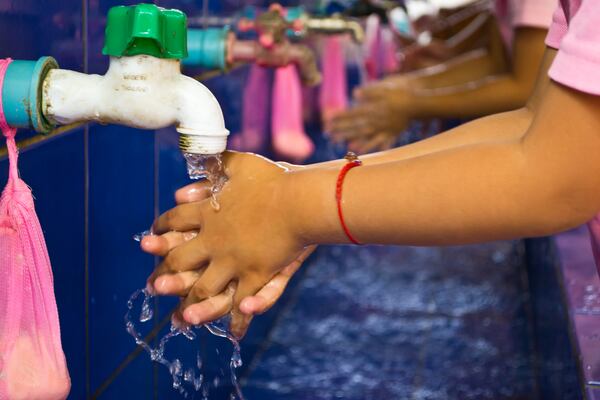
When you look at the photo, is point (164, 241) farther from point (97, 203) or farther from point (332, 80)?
point (332, 80)

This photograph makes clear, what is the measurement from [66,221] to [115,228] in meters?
0.17

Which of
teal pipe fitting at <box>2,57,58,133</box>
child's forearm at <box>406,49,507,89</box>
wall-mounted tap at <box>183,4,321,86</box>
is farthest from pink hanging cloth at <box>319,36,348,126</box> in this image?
teal pipe fitting at <box>2,57,58,133</box>

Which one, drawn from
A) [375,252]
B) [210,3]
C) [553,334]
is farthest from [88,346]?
[375,252]

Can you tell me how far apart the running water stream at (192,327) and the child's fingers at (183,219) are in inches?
0.9

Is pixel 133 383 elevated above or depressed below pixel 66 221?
below

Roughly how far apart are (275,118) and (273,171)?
85 centimetres

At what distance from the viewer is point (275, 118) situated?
170 centimetres

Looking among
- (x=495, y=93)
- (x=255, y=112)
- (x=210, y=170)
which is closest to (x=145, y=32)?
(x=210, y=170)

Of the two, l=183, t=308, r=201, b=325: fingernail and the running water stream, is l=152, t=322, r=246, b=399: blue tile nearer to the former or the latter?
the running water stream

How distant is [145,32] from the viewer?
0.68 metres

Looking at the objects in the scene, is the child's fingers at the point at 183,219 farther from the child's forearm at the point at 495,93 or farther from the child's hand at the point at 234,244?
the child's forearm at the point at 495,93

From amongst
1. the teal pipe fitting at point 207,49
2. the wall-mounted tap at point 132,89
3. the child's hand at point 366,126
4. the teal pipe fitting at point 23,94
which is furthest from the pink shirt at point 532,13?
the teal pipe fitting at point 23,94

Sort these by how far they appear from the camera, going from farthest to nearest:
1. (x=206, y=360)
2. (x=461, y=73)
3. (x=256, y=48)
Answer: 1. (x=461, y=73)
2. (x=206, y=360)
3. (x=256, y=48)

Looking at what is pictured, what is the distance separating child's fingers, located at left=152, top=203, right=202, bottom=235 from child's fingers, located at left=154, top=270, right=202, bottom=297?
5 cm
